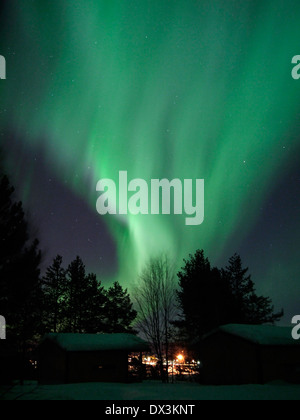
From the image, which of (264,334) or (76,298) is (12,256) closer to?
(264,334)

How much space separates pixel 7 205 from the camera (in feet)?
60.8

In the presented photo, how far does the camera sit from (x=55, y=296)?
43.8 m

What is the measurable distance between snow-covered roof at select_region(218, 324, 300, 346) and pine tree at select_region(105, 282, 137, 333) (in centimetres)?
2411

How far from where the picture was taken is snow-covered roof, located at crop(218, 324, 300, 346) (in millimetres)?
19859

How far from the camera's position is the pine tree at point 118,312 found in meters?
43.7

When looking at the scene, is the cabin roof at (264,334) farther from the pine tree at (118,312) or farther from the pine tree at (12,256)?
the pine tree at (118,312)

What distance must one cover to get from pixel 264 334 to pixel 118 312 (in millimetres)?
27530

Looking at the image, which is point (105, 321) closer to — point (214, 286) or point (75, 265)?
point (75, 265)

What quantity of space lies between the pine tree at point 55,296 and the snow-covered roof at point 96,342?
55.2 ft

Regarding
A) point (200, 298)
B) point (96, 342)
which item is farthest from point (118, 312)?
point (96, 342)

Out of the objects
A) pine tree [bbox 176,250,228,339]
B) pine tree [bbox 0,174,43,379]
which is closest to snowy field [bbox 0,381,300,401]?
pine tree [bbox 0,174,43,379]

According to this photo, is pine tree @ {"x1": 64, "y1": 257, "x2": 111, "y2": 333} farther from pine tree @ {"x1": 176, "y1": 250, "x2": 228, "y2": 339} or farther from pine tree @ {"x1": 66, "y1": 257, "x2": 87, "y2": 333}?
pine tree @ {"x1": 176, "y1": 250, "x2": 228, "y2": 339}

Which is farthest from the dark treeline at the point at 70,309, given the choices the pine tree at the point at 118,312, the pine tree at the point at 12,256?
the pine tree at the point at 12,256

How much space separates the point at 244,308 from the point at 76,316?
22.3 meters
